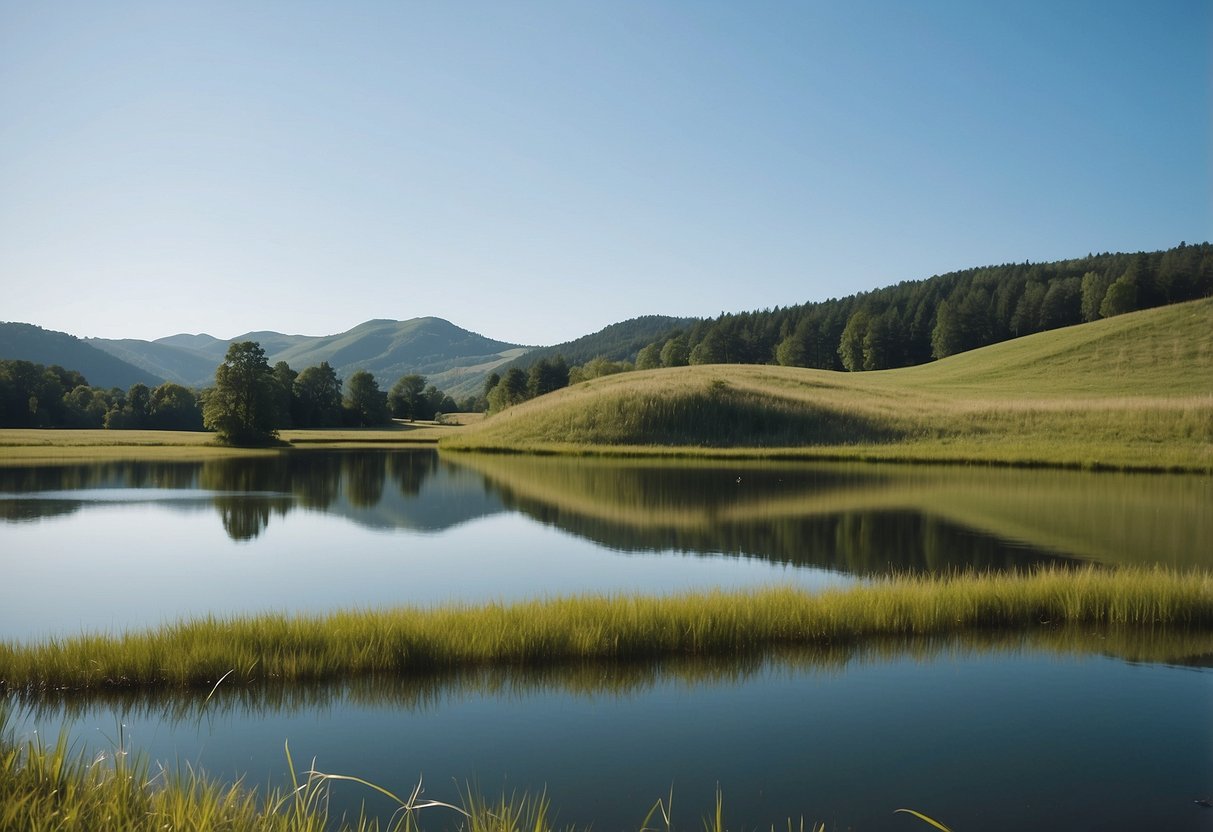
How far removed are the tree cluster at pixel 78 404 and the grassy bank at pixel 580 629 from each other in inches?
2874

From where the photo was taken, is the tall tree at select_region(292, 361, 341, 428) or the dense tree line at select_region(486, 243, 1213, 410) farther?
the dense tree line at select_region(486, 243, 1213, 410)

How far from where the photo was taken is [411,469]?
129 ft

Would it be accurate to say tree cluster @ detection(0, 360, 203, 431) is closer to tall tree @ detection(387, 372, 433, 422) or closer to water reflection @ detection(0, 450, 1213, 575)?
tall tree @ detection(387, 372, 433, 422)

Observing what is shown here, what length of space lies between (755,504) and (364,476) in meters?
18.4

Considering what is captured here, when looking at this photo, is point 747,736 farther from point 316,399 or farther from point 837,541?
point 316,399

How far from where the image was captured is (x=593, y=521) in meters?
22.0

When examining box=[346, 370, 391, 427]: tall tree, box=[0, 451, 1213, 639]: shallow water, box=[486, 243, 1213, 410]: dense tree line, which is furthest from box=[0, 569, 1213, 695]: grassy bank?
box=[486, 243, 1213, 410]: dense tree line

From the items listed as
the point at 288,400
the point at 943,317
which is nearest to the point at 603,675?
the point at 288,400

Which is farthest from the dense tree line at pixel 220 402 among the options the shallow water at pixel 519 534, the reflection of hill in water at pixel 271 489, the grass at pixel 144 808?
the grass at pixel 144 808

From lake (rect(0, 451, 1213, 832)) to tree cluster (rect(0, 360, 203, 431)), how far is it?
57.5m

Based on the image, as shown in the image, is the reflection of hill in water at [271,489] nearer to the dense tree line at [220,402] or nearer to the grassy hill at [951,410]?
the grassy hill at [951,410]

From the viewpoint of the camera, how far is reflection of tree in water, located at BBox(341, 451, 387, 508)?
27269 millimetres

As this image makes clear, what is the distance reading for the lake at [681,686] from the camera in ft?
21.6

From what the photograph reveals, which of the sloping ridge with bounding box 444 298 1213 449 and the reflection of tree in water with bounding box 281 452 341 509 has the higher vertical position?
the sloping ridge with bounding box 444 298 1213 449
